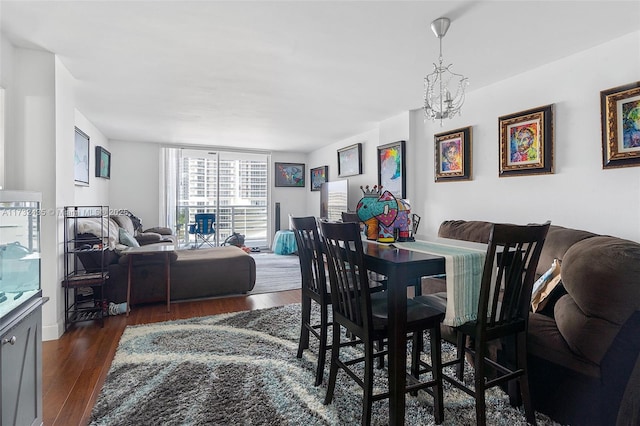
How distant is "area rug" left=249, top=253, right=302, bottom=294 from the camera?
441 centimetres

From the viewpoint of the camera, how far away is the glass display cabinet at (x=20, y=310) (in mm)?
1250

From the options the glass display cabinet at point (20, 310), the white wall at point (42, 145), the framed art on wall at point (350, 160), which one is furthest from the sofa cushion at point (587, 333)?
the framed art on wall at point (350, 160)

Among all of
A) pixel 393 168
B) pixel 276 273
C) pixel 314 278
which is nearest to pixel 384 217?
pixel 314 278

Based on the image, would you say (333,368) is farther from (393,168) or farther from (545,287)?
(393,168)

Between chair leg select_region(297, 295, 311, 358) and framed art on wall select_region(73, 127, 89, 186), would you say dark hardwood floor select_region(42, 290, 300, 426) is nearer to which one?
chair leg select_region(297, 295, 311, 358)

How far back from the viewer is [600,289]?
157cm

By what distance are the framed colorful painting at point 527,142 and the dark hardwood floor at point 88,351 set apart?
9.02 feet

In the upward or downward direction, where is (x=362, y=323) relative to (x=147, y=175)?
downward

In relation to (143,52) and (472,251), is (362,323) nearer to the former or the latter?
(472,251)

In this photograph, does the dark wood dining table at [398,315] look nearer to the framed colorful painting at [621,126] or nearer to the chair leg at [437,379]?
the chair leg at [437,379]

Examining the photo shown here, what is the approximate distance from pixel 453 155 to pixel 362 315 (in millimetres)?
3007

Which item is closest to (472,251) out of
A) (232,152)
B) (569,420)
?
(569,420)

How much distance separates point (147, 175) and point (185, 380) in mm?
5858

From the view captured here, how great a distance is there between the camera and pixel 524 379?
5.41 feet
